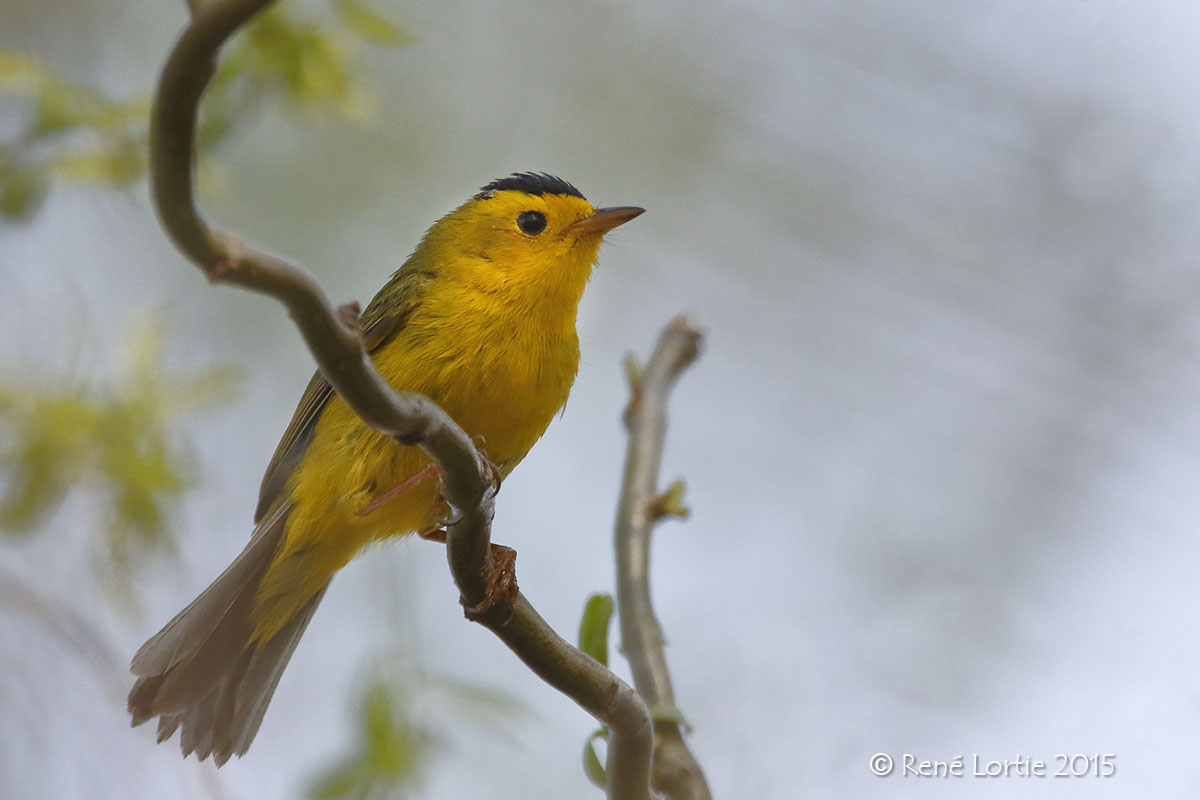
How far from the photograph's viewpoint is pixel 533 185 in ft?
14.2

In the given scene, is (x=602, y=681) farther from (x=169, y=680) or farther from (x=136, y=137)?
(x=136, y=137)

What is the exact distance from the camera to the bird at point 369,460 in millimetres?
A: 3342

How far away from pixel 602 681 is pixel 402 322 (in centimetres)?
152

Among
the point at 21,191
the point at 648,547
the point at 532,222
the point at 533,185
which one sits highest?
the point at 533,185

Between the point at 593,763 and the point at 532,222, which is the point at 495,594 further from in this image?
the point at 532,222

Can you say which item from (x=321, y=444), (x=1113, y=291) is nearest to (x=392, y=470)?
(x=321, y=444)

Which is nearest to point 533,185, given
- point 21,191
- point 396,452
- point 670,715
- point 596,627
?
point 396,452

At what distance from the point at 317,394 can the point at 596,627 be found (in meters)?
1.32

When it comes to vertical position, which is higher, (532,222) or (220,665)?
(532,222)

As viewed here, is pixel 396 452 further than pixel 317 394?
No

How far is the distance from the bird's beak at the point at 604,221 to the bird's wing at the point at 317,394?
56cm

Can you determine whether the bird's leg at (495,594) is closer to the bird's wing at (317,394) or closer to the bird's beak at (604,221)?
the bird's wing at (317,394)

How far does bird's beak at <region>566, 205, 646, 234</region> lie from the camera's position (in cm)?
401

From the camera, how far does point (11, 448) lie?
13.6ft
